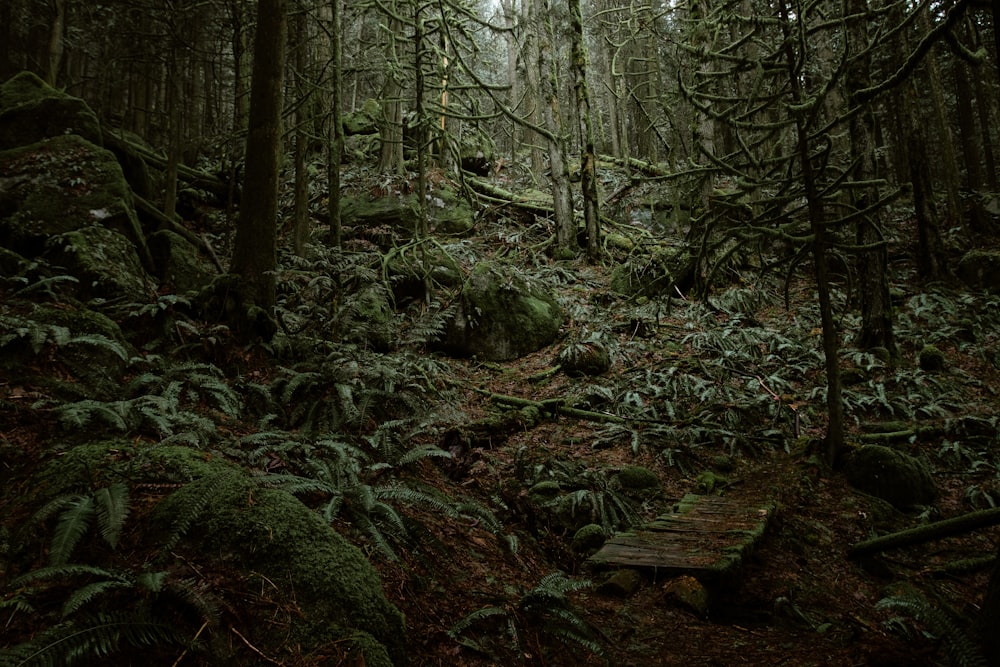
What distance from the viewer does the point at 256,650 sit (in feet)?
6.64

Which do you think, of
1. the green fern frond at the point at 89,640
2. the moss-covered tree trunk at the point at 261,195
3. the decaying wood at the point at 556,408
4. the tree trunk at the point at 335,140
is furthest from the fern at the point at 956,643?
the tree trunk at the point at 335,140

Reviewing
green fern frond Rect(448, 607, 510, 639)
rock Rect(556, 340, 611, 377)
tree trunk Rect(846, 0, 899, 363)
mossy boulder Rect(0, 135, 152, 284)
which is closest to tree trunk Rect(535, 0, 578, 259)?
rock Rect(556, 340, 611, 377)

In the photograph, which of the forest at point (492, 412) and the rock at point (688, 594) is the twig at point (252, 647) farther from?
the rock at point (688, 594)

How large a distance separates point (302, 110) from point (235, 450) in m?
11.1

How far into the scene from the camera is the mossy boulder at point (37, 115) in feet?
29.0

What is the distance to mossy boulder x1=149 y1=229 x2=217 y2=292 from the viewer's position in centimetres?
866

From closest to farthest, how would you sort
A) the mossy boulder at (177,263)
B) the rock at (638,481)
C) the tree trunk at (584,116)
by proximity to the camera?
the rock at (638,481) < the mossy boulder at (177,263) < the tree trunk at (584,116)

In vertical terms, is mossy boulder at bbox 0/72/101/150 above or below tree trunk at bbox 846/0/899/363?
above

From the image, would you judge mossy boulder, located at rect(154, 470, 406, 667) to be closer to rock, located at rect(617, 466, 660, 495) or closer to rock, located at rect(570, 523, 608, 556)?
rock, located at rect(570, 523, 608, 556)

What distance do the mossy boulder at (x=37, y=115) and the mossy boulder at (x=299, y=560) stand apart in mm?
9806

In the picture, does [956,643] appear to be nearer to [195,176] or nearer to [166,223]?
[166,223]

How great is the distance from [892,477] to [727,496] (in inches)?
72.9

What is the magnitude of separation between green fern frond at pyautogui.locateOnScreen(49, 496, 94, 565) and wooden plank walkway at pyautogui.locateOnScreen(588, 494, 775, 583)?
375 centimetres

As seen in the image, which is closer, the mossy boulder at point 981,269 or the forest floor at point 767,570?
the forest floor at point 767,570
